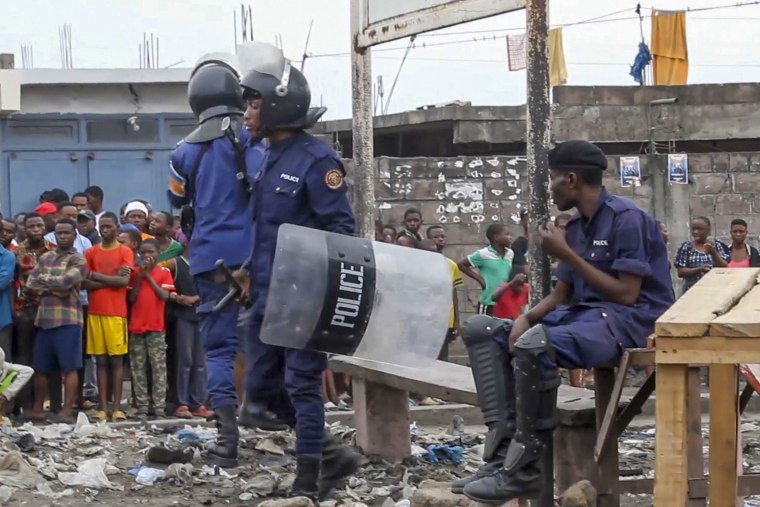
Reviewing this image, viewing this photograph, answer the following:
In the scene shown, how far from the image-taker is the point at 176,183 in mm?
7559

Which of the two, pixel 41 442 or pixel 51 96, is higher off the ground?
pixel 51 96

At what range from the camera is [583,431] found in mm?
6188

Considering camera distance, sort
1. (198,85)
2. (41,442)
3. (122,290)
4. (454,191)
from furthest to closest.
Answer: (454,191) < (122,290) < (41,442) < (198,85)

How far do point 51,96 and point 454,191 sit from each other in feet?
29.2

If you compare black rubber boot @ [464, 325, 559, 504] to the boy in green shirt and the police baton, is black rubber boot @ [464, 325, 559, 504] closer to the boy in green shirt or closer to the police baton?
the police baton

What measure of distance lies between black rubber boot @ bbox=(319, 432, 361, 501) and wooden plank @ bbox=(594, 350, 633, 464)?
1.32 metres

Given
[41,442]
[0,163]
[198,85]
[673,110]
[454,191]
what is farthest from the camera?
[0,163]

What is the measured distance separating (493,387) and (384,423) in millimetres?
2230

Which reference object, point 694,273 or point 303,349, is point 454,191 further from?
point 303,349

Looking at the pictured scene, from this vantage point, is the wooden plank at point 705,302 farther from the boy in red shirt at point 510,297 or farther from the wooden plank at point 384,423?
the boy in red shirt at point 510,297

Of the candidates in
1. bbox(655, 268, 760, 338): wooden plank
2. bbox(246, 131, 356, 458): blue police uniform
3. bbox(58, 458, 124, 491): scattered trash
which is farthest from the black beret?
bbox(58, 458, 124, 491): scattered trash

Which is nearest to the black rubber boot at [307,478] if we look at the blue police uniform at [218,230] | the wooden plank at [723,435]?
the blue police uniform at [218,230]

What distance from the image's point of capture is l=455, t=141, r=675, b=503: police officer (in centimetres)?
558

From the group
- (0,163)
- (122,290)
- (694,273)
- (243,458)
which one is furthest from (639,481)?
(0,163)
